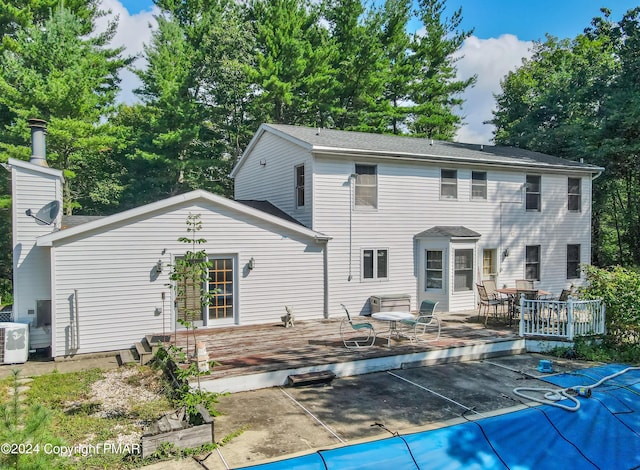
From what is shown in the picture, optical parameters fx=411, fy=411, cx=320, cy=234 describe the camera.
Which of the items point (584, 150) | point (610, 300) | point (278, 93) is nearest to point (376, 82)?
point (278, 93)

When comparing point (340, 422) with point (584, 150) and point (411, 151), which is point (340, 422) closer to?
point (411, 151)

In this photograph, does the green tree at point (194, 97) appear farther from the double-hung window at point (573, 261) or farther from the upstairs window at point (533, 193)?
the double-hung window at point (573, 261)

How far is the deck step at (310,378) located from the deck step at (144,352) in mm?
3361

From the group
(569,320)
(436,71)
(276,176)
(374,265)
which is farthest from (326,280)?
(436,71)

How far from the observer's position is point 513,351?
9625 millimetres

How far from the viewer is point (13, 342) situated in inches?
340

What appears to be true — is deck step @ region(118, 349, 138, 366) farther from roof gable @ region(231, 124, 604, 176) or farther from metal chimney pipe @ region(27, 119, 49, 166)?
roof gable @ region(231, 124, 604, 176)

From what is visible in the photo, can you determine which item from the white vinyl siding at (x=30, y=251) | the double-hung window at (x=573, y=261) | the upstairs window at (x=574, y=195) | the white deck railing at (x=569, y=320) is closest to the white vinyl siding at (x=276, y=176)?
the white deck railing at (x=569, y=320)

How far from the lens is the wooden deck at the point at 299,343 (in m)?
7.71

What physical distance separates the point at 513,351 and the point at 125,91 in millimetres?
25584

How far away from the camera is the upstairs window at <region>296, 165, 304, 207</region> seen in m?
12.9

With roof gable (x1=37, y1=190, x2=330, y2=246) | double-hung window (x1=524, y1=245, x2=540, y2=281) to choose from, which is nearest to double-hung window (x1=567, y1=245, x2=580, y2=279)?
double-hung window (x1=524, y1=245, x2=540, y2=281)

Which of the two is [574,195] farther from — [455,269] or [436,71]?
[436,71]

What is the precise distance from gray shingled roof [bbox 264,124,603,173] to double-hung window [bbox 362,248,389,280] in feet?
9.92
